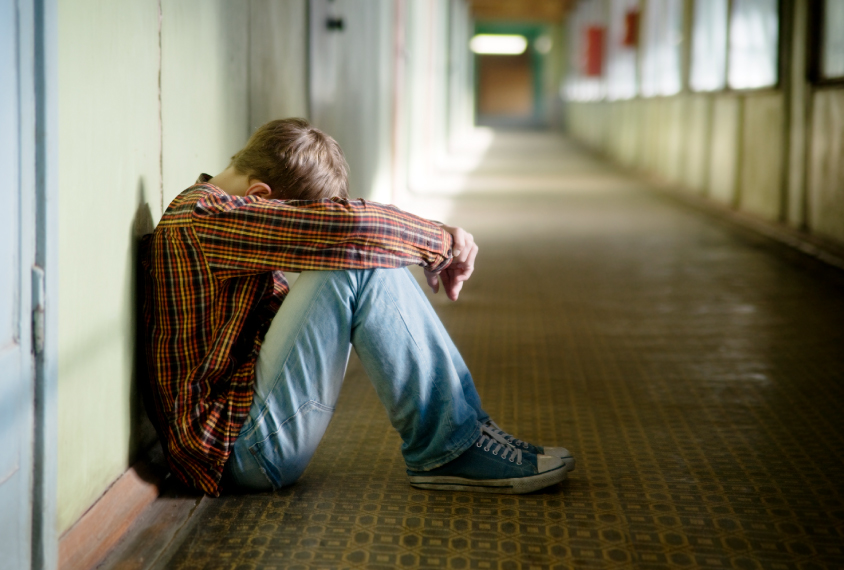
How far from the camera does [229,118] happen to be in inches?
97.6

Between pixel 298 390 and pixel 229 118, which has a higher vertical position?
pixel 229 118

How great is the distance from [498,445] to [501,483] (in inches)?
3.1

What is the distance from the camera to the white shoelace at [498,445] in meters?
1.83

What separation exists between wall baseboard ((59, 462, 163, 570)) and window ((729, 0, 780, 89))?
5.96 metres

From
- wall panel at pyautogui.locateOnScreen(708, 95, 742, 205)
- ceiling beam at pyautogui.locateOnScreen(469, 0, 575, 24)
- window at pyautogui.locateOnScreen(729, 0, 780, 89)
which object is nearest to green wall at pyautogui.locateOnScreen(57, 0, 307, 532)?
window at pyautogui.locateOnScreen(729, 0, 780, 89)

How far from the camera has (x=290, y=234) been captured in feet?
5.40

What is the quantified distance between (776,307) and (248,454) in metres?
2.86

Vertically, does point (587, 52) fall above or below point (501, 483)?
above

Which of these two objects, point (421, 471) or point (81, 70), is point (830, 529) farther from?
point (81, 70)

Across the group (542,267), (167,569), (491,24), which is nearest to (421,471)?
(167,569)

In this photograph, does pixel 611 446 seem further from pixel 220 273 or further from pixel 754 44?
pixel 754 44

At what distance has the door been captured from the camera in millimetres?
1145

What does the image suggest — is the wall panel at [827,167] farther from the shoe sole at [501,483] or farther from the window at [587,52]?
the window at [587,52]

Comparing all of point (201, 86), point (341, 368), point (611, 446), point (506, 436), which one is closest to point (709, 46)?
point (611, 446)
